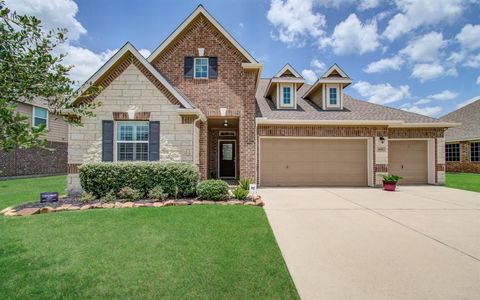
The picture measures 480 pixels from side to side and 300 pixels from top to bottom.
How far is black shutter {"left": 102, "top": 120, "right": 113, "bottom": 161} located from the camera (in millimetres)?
9312

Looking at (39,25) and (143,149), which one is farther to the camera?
(143,149)

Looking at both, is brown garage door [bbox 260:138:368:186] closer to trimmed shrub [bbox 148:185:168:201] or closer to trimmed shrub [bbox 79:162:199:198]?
trimmed shrub [bbox 79:162:199:198]

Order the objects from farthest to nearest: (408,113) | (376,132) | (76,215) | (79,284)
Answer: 1. (408,113)
2. (376,132)
3. (76,215)
4. (79,284)

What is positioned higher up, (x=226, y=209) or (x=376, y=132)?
(x=376, y=132)

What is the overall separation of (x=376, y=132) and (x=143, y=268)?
42.4 ft

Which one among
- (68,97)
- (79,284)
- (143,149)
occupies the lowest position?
(79,284)

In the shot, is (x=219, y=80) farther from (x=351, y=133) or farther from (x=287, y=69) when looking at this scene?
(x=351, y=133)

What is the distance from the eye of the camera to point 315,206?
7.91 m

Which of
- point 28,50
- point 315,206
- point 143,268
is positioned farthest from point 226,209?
point 28,50

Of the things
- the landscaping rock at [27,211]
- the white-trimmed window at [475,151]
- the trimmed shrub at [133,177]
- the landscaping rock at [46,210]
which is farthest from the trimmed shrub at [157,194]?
the white-trimmed window at [475,151]

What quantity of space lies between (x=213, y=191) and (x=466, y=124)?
26.6m

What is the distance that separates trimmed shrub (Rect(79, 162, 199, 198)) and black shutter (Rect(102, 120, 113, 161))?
2.44 ft

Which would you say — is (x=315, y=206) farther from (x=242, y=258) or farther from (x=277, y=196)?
(x=242, y=258)

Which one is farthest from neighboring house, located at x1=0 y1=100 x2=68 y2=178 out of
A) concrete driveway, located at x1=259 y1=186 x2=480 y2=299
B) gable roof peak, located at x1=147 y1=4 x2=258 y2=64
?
concrete driveway, located at x1=259 y1=186 x2=480 y2=299
